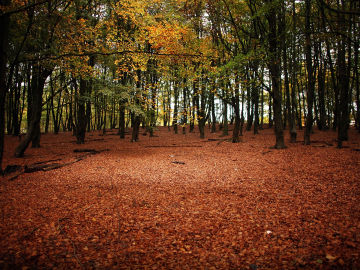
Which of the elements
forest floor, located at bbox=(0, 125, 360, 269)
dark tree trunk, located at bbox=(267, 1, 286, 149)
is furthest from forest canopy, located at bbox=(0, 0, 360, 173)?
forest floor, located at bbox=(0, 125, 360, 269)

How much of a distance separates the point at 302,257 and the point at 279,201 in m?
1.85

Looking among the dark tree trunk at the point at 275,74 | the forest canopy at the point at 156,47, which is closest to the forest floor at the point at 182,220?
the forest canopy at the point at 156,47

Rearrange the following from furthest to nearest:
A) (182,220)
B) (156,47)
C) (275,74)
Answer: (156,47) → (275,74) → (182,220)

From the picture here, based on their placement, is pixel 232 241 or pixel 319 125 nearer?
pixel 232 241

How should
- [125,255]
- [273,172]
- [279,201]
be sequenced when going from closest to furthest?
1. [125,255]
2. [279,201]
3. [273,172]

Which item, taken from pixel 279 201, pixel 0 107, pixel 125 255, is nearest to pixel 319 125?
pixel 279 201

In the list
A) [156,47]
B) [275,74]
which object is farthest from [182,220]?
[156,47]

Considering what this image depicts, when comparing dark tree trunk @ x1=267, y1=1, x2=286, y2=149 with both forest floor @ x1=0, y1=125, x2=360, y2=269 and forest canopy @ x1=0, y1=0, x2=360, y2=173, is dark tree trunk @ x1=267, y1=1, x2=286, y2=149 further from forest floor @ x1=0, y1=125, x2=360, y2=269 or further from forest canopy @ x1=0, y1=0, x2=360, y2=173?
forest floor @ x1=0, y1=125, x2=360, y2=269

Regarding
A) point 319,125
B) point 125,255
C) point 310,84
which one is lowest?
point 125,255

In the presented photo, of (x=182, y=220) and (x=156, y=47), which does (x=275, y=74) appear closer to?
(x=156, y=47)

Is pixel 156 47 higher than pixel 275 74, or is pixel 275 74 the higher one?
pixel 156 47

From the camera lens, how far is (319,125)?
1936 centimetres

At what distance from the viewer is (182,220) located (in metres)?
3.43

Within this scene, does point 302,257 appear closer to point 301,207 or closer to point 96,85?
point 301,207
